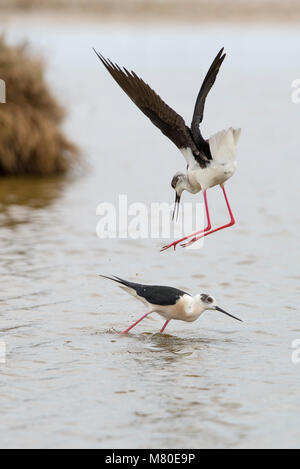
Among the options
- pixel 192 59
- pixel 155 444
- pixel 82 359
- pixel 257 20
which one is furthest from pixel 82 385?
pixel 257 20

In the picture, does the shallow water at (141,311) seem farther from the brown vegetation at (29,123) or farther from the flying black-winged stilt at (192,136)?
the flying black-winged stilt at (192,136)

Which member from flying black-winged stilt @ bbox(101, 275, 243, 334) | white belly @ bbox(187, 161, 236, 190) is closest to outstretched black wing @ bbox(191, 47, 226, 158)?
white belly @ bbox(187, 161, 236, 190)

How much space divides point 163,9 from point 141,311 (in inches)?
1121

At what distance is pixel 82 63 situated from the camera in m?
29.2

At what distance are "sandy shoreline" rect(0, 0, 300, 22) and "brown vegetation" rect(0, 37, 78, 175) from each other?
19.6 meters

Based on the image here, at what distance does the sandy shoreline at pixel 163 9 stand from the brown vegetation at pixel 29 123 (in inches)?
773

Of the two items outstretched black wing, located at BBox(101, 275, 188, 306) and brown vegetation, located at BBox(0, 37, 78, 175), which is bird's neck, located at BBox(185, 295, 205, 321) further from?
brown vegetation, located at BBox(0, 37, 78, 175)

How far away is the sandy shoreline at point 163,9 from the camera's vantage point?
3281 cm

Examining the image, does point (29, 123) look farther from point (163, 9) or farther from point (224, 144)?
point (163, 9)

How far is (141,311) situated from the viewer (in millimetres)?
7438

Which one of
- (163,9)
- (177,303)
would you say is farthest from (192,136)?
(163,9)

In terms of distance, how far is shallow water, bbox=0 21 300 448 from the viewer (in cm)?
513

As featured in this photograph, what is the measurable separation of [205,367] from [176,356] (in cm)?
30

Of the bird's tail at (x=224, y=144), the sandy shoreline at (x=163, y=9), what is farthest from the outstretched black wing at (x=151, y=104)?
the sandy shoreline at (x=163, y=9)
